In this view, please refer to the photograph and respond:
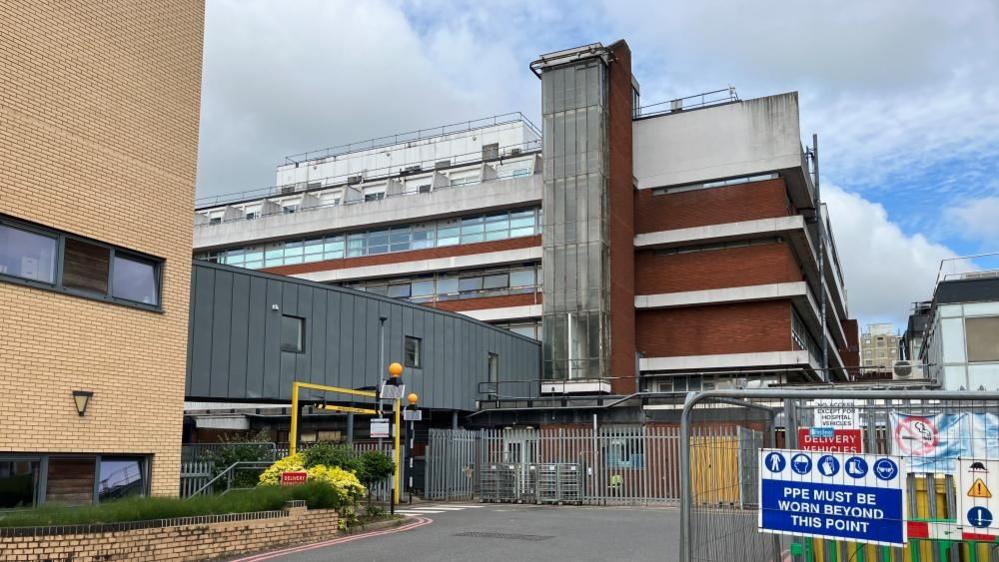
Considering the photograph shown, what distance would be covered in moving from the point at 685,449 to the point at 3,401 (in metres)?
10.8

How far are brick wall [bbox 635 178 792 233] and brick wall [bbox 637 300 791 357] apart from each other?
4.17m

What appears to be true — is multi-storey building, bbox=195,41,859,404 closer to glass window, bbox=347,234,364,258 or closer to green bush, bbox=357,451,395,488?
glass window, bbox=347,234,364,258

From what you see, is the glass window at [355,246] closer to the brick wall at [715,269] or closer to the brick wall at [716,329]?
the brick wall at [715,269]

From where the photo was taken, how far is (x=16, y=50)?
14602mm

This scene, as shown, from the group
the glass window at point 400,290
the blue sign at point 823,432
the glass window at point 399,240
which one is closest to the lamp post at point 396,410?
the blue sign at point 823,432

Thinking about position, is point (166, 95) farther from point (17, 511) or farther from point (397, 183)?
point (397, 183)

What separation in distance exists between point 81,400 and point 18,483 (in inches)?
59.8

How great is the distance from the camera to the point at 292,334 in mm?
25203

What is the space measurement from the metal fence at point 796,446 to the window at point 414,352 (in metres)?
22.4

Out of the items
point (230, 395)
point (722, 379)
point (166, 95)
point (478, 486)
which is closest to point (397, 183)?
point (722, 379)

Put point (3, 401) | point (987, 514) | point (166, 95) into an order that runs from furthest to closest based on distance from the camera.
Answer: point (166, 95) → point (3, 401) → point (987, 514)

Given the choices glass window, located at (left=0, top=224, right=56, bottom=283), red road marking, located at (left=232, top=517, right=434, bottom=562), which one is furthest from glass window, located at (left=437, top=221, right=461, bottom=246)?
glass window, located at (left=0, top=224, right=56, bottom=283)

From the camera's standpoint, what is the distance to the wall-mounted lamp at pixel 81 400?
1490 centimetres

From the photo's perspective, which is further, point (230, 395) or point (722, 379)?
point (722, 379)
